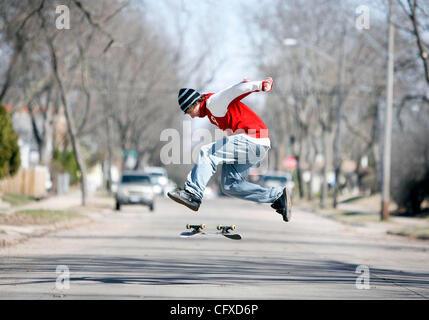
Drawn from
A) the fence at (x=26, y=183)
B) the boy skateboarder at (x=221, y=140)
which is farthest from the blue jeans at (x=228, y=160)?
the fence at (x=26, y=183)

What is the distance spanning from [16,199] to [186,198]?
81.7 ft

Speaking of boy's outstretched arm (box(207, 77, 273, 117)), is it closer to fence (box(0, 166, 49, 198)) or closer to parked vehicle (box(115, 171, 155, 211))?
parked vehicle (box(115, 171, 155, 211))

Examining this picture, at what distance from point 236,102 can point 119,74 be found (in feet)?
122

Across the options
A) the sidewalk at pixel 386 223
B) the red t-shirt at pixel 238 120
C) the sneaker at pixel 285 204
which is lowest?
the sidewalk at pixel 386 223

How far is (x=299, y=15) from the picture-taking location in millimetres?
42594

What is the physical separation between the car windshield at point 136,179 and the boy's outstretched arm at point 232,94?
2519 centimetres

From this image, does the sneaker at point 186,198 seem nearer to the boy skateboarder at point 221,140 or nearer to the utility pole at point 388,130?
the boy skateboarder at point 221,140

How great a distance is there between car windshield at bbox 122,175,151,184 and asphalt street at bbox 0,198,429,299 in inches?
540

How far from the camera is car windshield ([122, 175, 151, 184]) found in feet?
111

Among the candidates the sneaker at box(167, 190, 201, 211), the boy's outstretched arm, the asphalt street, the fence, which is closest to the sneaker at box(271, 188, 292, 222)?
the asphalt street

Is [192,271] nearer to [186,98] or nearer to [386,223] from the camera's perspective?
[186,98]

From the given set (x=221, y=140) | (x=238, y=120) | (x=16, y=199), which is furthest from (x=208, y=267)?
(x=16, y=199)

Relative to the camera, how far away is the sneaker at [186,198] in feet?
29.1

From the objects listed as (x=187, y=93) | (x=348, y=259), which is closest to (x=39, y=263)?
(x=187, y=93)
